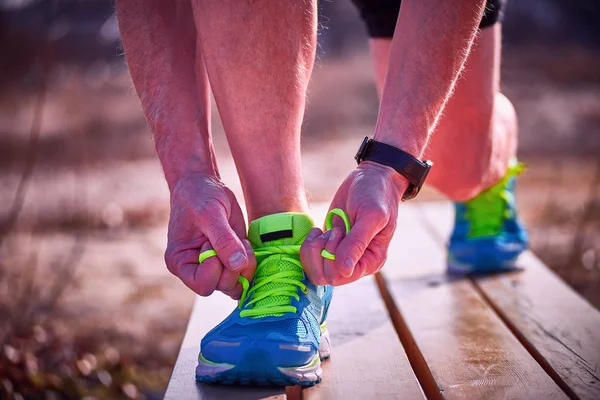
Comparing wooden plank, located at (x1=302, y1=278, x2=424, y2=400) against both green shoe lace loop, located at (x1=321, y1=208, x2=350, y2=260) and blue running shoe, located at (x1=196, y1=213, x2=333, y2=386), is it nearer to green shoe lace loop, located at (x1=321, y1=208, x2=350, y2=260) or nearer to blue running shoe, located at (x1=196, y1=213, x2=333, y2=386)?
blue running shoe, located at (x1=196, y1=213, x2=333, y2=386)

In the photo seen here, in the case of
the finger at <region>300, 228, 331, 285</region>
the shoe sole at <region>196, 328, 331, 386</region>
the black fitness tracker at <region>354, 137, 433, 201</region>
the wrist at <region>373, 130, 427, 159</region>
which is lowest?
the shoe sole at <region>196, 328, 331, 386</region>

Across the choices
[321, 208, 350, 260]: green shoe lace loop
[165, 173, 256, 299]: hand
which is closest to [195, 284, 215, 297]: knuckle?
[165, 173, 256, 299]: hand

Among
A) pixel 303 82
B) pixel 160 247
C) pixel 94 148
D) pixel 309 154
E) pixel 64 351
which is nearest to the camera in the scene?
pixel 303 82

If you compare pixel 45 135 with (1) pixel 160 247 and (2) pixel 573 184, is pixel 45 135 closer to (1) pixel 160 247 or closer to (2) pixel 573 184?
(1) pixel 160 247

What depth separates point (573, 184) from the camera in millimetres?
4480

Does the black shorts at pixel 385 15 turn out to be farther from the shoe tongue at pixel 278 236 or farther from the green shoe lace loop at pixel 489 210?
the shoe tongue at pixel 278 236

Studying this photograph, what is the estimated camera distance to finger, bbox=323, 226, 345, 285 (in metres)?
1.23

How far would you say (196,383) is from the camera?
1282mm

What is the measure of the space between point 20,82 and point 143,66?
21.1 feet

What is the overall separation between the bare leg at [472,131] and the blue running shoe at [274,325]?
1.91 ft

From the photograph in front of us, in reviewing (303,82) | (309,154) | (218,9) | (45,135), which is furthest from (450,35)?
(45,135)

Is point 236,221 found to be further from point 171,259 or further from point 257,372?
point 257,372

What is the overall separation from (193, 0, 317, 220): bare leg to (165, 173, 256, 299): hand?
99 millimetres

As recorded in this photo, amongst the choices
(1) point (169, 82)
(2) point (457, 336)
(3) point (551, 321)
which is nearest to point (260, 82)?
(1) point (169, 82)
